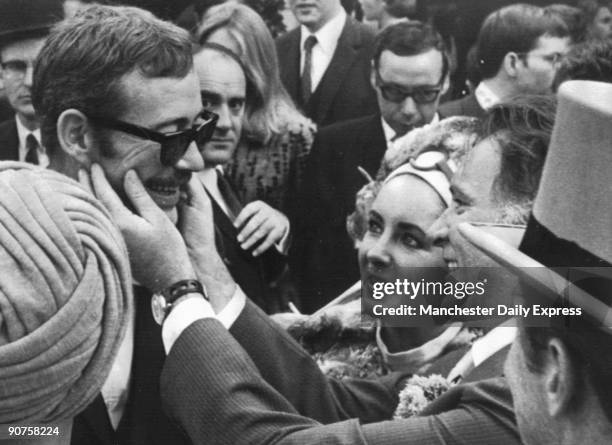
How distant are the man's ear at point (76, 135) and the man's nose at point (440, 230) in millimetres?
802

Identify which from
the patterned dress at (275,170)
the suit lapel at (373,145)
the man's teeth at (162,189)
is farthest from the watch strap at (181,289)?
the suit lapel at (373,145)

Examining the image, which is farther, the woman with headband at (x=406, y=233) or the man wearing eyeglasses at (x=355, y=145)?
the man wearing eyeglasses at (x=355, y=145)

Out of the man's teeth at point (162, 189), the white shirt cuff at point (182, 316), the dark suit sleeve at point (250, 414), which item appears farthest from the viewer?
the man's teeth at point (162, 189)

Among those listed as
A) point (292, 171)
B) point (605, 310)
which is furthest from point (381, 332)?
point (605, 310)

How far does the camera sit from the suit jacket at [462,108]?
115 inches

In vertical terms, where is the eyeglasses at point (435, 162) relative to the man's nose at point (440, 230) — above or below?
above

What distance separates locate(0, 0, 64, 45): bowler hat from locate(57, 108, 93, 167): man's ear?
22 centimetres

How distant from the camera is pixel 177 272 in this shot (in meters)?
2.72

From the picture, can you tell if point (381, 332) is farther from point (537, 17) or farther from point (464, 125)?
point (537, 17)

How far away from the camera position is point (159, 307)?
8.95ft

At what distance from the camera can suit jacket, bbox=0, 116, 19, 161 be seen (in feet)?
9.34

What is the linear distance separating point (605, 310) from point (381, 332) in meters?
0.98

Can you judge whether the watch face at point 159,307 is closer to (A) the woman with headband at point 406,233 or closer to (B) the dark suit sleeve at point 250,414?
(B) the dark suit sleeve at point 250,414

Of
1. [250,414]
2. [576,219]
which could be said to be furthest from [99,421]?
[576,219]
